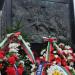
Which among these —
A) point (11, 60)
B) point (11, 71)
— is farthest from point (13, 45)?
point (11, 71)

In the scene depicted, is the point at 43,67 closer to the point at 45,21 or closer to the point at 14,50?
the point at 14,50

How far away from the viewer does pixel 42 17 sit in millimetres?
6270

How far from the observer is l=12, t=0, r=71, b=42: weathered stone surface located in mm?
6090

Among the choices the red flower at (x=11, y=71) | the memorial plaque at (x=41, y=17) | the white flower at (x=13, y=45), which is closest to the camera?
the red flower at (x=11, y=71)

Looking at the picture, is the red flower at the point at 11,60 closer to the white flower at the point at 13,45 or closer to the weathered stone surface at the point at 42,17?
the white flower at the point at 13,45

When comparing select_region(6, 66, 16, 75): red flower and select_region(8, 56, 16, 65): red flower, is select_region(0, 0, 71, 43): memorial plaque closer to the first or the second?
select_region(8, 56, 16, 65): red flower

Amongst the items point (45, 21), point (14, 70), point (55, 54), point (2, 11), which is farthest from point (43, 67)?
point (45, 21)

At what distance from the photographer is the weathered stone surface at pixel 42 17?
6.09 m

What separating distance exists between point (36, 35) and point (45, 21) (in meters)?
0.39

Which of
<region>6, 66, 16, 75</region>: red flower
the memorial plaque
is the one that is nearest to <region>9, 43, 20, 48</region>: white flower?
<region>6, 66, 16, 75</region>: red flower

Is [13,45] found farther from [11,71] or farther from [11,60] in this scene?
[11,71]

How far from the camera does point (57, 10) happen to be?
651 centimetres

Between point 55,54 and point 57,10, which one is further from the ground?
point 57,10

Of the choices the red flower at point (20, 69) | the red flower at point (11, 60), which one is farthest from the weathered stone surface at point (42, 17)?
the red flower at point (11, 60)
